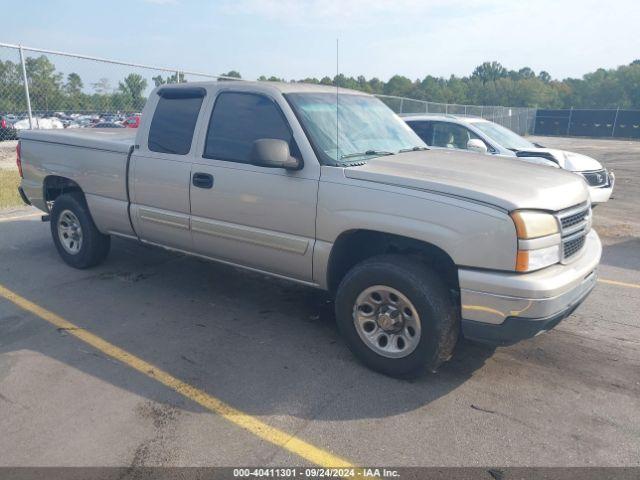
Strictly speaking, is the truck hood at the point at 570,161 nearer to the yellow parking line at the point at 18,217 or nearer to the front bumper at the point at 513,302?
the front bumper at the point at 513,302

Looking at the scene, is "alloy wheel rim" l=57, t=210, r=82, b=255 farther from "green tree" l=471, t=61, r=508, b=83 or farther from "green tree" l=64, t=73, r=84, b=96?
"green tree" l=471, t=61, r=508, b=83

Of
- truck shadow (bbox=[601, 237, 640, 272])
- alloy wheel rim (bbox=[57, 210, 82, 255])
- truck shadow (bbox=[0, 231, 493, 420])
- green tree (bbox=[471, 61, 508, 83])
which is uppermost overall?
green tree (bbox=[471, 61, 508, 83])

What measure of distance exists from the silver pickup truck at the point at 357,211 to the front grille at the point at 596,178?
214 inches

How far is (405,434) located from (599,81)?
264 ft

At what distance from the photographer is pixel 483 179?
3.47 m

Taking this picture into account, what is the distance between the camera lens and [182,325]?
176 inches

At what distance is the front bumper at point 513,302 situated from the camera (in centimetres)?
306

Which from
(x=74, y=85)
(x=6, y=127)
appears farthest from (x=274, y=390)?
(x=6, y=127)

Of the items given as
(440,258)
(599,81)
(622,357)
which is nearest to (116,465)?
(440,258)

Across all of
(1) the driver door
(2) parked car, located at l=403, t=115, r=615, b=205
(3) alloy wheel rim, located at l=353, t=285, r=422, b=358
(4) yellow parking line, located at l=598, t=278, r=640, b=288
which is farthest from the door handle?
(2) parked car, located at l=403, t=115, r=615, b=205

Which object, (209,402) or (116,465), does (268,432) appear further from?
(116,465)

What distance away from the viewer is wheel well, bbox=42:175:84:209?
5733 millimetres

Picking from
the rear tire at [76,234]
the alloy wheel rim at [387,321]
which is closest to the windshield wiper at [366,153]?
the alloy wheel rim at [387,321]

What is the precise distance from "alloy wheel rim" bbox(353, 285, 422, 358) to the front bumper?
1.23 ft
